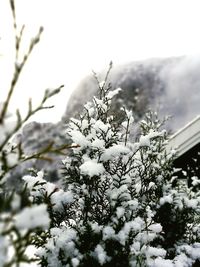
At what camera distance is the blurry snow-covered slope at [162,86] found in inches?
2940

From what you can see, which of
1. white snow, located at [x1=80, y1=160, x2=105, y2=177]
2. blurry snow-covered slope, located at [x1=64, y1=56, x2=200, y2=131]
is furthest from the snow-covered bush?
blurry snow-covered slope, located at [x1=64, y1=56, x2=200, y2=131]

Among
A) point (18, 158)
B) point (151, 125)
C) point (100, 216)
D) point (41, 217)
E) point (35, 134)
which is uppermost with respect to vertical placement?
point (35, 134)

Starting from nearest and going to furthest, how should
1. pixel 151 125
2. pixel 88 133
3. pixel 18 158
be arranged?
1. pixel 18 158
2. pixel 88 133
3. pixel 151 125

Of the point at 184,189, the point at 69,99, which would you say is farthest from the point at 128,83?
the point at 184,189

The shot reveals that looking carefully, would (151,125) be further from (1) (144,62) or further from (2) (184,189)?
(1) (144,62)

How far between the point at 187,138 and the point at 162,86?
71294 millimetres

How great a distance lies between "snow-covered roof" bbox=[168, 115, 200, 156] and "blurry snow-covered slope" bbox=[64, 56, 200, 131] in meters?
60.2

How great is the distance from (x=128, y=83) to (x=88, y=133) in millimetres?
74123

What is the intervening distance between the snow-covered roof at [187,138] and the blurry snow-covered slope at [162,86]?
198 ft

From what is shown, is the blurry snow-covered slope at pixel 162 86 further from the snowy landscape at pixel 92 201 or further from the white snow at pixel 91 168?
the white snow at pixel 91 168

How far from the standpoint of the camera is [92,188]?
4.59 metres

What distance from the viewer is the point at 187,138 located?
1023 cm

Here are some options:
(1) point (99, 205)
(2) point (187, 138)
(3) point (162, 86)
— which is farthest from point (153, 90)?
(1) point (99, 205)

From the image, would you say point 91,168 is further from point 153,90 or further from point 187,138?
point 153,90
